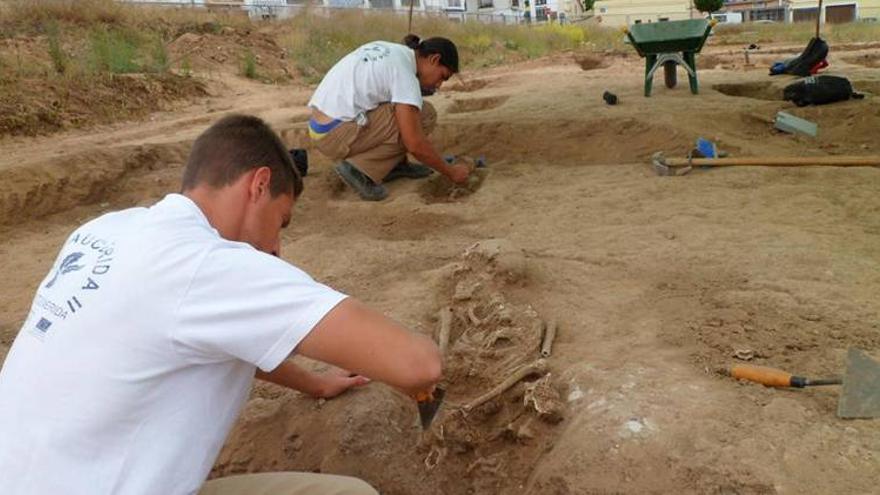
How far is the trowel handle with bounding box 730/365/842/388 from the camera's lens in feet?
6.45

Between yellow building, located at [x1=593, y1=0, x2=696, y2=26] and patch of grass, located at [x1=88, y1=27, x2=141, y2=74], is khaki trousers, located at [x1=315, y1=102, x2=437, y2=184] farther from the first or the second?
yellow building, located at [x1=593, y1=0, x2=696, y2=26]

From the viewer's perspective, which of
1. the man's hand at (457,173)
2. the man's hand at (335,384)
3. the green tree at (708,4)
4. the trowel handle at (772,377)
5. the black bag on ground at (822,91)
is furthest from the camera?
the green tree at (708,4)

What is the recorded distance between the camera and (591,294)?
2.89m

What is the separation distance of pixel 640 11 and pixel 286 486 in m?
40.9

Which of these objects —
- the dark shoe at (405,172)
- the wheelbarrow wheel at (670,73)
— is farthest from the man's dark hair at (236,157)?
the wheelbarrow wheel at (670,73)

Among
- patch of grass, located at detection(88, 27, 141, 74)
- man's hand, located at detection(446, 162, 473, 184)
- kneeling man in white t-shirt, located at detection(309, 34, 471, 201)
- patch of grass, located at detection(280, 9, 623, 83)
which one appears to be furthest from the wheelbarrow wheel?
patch of grass, located at detection(280, 9, 623, 83)

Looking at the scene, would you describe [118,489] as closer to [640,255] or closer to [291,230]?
[640,255]

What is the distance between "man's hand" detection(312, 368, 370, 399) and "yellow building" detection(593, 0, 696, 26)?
3781 centimetres

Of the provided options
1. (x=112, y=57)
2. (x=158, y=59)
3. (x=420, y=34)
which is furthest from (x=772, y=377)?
(x=420, y=34)

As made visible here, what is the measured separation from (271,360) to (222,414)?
0.24 m

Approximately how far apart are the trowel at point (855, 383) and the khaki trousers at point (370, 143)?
3.35 metres

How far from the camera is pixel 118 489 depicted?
3.88ft

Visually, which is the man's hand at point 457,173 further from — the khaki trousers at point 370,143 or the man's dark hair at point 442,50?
the man's dark hair at point 442,50

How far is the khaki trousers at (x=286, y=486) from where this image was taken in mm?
1600
